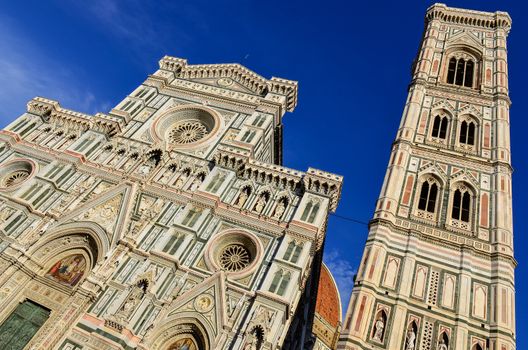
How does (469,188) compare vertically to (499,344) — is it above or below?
above

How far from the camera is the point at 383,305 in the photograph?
1625 centimetres

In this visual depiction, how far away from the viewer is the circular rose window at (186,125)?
25734mm

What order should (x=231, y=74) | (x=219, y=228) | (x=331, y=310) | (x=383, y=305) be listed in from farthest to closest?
(x=331, y=310), (x=231, y=74), (x=219, y=228), (x=383, y=305)

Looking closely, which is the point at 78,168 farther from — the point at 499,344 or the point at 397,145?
the point at 499,344

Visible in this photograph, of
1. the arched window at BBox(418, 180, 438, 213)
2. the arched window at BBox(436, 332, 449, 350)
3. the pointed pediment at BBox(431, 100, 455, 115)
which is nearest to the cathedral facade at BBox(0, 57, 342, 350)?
the arched window at BBox(418, 180, 438, 213)

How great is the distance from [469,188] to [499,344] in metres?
8.05

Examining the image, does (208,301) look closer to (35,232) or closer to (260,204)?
(260,204)

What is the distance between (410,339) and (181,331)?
9.12 meters

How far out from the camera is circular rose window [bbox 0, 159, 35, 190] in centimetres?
2334

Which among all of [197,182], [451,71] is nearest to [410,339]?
[197,182]

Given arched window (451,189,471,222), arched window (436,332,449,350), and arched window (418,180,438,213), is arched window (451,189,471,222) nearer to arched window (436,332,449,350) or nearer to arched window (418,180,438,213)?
arched window (418,180,438,213)

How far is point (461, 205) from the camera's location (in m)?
19.7

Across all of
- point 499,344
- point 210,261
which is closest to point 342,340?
point 499,344

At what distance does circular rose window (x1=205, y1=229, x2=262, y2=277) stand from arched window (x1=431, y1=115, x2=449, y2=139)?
1245 centimetres
